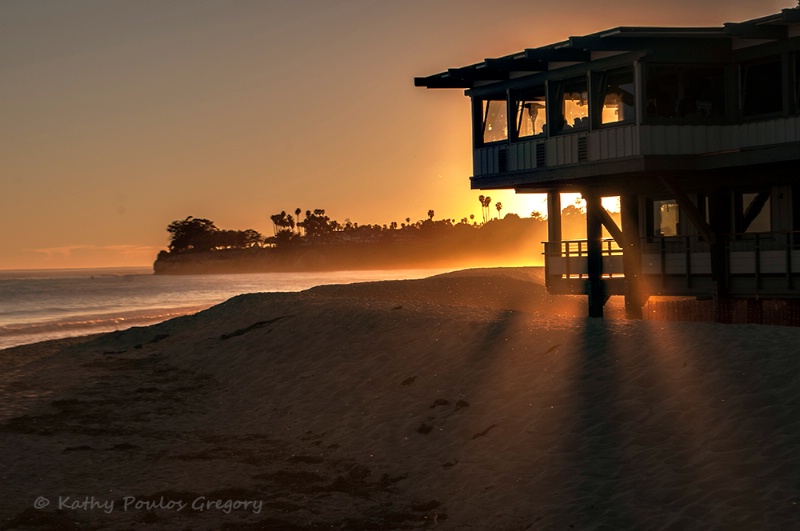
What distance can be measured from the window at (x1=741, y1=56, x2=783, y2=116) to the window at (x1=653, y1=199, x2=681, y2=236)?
5299 millimetres

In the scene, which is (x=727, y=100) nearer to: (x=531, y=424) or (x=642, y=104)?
(x=642, y=104)

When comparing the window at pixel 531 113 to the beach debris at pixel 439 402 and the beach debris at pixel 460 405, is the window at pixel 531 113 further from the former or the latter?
the beach debris at pixel 460 405

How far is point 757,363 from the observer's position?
16.6 m

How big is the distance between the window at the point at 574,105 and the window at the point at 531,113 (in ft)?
2.23

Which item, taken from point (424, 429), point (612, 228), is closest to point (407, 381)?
point (424, 429)

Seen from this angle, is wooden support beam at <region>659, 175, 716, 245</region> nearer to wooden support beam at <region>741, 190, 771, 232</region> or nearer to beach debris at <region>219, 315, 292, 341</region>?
wooden support beam at <region>741, 190, 771, 232</region>

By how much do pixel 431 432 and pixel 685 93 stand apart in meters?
13.8

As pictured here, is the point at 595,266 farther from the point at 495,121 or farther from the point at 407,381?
the point at 407,381

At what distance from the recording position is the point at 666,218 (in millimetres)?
30016

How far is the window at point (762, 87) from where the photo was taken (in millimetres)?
24453

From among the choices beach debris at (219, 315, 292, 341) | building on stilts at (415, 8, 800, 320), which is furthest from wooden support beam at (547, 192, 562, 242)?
beach debris at (219, 315, 292, 341)

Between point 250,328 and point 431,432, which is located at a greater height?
point 250,328

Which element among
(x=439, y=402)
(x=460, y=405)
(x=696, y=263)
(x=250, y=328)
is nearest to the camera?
(x=460, y=405)

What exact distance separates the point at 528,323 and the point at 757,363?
7.40 m
